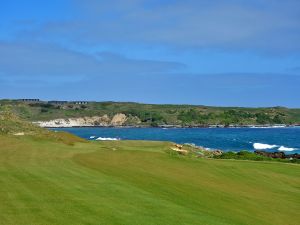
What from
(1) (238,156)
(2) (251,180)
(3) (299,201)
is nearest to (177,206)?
(3) (299,201)

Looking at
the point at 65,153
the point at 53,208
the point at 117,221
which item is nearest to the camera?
the point at 117,221

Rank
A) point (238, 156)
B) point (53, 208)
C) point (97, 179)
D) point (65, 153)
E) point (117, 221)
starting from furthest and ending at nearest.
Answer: point (238, 156) < point (65, 153) < point (97, 179) < point (53, 208) < point (117, 221)

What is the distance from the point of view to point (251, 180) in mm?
28609

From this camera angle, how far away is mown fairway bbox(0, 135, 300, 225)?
16797 mm

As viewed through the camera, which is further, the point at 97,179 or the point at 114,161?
the point at 114,161

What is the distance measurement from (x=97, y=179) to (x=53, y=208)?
6.19 meters

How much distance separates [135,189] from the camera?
841 inches

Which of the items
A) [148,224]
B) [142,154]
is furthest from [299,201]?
[142,154]

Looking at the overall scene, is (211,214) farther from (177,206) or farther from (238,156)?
(238,156)

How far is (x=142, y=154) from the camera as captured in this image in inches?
1352

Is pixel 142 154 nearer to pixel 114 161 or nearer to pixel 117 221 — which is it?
pixel 114 161

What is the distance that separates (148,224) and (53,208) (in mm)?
3104

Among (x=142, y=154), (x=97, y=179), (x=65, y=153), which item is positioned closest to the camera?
(x=97, y=179)

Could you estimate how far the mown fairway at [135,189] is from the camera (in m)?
16.8
